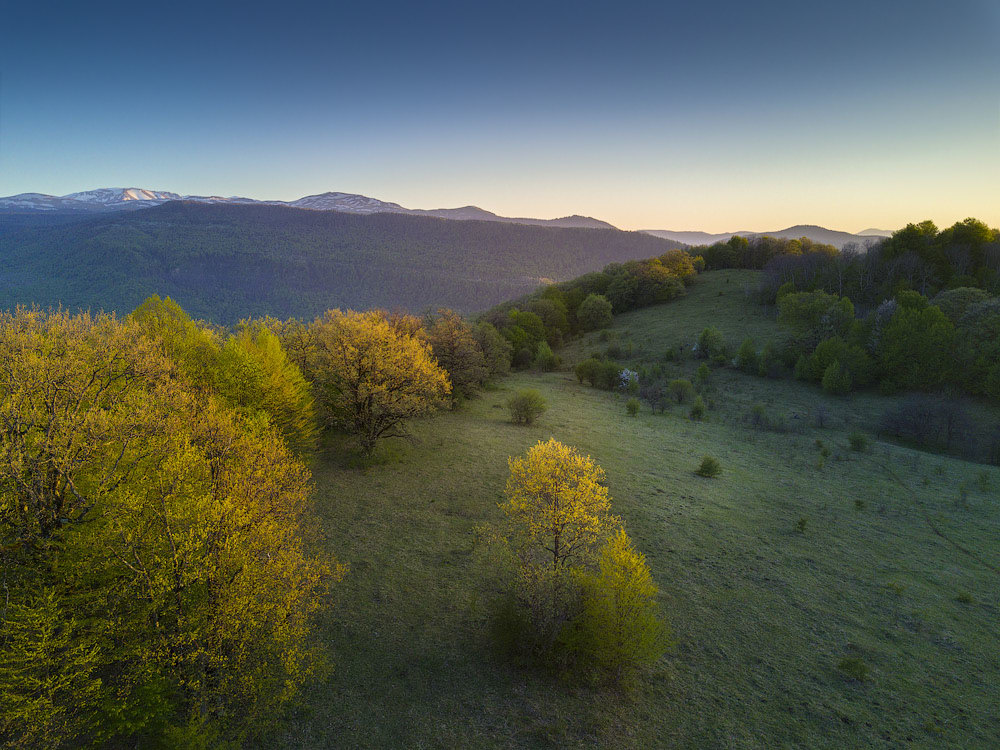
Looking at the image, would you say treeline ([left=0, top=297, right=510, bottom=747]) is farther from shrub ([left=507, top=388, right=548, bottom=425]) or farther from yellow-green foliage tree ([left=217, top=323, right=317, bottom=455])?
shrub ([left=507, top=388, right=548, bottom=425])

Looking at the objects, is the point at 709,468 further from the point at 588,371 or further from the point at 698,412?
the point at 588,371

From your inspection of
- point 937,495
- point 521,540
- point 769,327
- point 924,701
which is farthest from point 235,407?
point 769,327

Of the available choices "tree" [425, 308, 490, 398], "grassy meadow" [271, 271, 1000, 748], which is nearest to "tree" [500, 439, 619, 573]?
"grassy meadow" [271, 271, 1000, 748]

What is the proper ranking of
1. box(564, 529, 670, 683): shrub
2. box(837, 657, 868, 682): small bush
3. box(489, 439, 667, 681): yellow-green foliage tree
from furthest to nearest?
1. box(837, 657, 868, 682): small bush
2. box(489, 439, 667, 681): yellow-green foliage tree
3. box(564, 529, 670, 683): shrub

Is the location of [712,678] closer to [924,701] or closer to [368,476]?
[924,701]

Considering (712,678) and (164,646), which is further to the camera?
(712,678)

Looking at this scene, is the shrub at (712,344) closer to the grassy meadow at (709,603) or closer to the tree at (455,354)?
the grassy meadow at (709,603)

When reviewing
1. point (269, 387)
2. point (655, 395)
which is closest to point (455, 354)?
point (269, 387)
